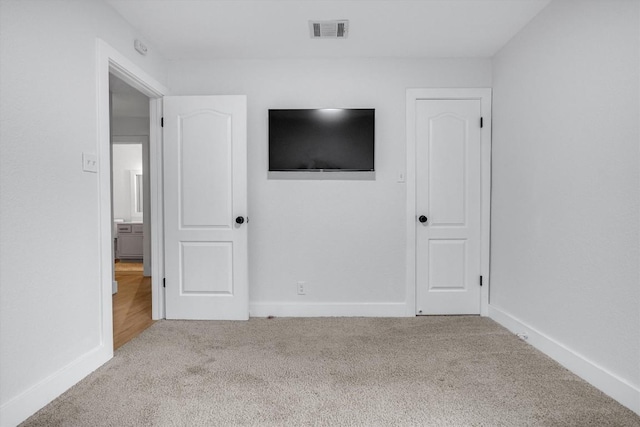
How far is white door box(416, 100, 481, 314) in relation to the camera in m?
3.58

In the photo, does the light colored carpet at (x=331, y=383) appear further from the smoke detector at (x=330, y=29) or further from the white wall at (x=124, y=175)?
the white wall at (x=124, y=175)

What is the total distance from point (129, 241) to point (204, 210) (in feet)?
15.2

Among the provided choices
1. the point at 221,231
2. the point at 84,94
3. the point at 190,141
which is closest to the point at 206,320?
the point at 221,231

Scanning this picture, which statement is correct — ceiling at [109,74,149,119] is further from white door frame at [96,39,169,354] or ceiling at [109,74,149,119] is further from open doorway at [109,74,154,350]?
white door frame at [96,39,169,354]

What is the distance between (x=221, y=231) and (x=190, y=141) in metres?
0.85

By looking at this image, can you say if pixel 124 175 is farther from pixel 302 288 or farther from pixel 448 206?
pixel 448 206

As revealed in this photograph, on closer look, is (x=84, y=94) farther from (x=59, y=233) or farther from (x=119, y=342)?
(x=119, y=342)

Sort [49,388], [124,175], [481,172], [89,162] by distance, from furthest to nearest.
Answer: [124,175] → [481,172] → [89,162] → [49,388]

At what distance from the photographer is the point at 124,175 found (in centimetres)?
784

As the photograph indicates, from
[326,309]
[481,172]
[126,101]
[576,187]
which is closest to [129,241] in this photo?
[126,101]

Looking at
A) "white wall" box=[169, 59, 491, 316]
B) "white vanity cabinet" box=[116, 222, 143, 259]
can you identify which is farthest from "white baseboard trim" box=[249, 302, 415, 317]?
"white vanity cabinet" box=[116, 222, 143, 259]

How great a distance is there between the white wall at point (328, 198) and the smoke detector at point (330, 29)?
47cm

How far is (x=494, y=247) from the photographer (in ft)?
11.5

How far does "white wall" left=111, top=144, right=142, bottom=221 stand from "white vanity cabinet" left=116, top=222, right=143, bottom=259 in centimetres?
62
